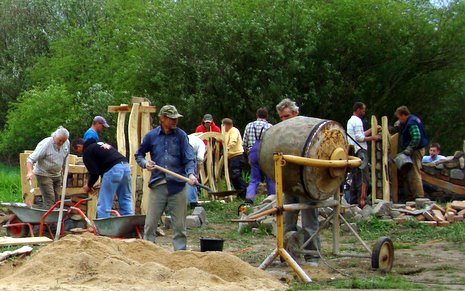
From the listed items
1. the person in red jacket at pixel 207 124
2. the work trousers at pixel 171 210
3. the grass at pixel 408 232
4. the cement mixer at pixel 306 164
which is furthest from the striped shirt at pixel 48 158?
the person in red jacket at pixel 207 124

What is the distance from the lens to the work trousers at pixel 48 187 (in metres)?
14.8

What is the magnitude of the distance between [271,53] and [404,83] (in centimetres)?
519

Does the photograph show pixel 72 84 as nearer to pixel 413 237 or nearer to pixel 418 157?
pixel 418 157

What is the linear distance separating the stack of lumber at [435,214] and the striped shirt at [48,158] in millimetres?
5234

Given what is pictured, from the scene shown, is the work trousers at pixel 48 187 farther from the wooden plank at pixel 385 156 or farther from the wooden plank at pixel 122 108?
the wooden plank at pixel 385 156

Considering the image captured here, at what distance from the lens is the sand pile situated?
8.75 metres

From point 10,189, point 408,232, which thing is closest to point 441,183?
point 408,232

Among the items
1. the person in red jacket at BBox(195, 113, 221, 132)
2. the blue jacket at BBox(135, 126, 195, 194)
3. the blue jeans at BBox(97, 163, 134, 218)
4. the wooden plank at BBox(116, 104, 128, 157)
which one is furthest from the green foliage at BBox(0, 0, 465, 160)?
the blue jacket at BBox(135, 126, 195, 194)

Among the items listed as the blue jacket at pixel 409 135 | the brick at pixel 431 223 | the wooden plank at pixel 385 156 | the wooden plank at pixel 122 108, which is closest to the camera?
the brick at pixel 431 223

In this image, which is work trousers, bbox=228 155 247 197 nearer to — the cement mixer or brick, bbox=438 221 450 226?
brick, bbox=438 221 450 226

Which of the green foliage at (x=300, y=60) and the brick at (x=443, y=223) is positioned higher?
the green foliage at (x=300, y=60)

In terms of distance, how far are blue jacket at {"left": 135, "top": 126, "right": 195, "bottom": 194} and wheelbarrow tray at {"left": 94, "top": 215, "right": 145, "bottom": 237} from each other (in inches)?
43.6

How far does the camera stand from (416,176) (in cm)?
1798

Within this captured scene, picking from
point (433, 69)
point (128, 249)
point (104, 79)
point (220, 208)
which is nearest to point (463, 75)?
point (433, 69)
